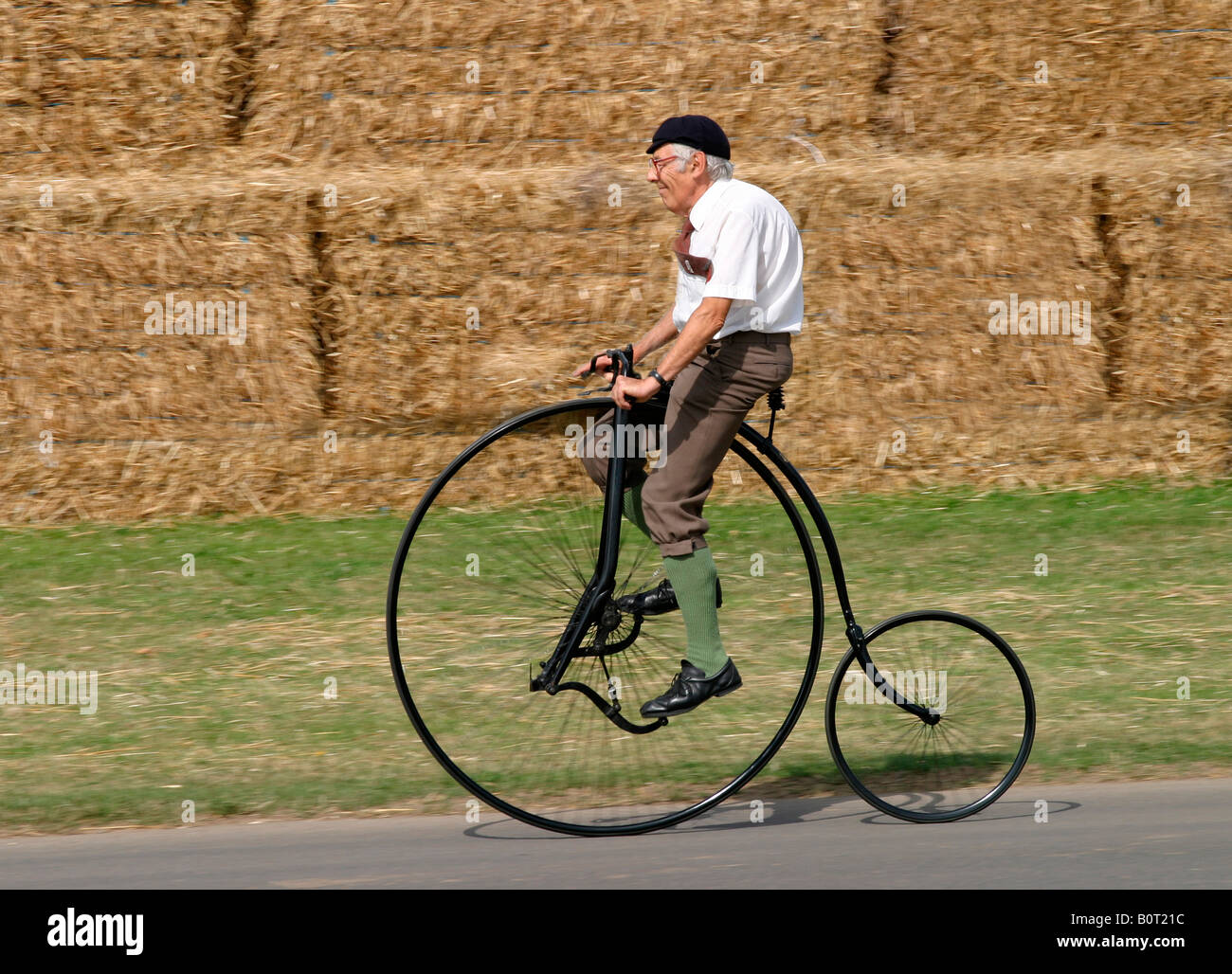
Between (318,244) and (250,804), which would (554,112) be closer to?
(318,244)

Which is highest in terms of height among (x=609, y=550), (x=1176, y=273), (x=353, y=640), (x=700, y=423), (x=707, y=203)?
(x=1176, y=273)

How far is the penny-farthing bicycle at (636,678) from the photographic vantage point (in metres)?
5.41

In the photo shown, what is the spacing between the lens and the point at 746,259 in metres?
5.09

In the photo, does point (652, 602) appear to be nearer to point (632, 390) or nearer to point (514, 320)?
point (632, 390)

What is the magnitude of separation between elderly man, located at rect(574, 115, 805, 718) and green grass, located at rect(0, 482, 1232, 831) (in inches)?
34.3

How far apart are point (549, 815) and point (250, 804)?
3.58 feet

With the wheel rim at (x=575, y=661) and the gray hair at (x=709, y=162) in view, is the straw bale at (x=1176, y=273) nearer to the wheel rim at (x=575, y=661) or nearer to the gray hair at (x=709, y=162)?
the wheel rim at (x=575, y=661)

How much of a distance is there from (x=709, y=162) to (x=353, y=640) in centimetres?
338

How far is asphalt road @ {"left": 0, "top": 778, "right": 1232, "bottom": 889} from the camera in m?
4.70

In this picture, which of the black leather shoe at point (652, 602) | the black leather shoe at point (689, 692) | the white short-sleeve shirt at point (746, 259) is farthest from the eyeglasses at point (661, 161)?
the black leather shoe at point (689, 692)

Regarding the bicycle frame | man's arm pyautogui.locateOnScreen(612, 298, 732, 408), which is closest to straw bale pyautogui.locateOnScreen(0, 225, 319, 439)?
the bicycle frame

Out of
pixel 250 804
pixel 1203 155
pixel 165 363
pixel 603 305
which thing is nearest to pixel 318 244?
pixel 165 363

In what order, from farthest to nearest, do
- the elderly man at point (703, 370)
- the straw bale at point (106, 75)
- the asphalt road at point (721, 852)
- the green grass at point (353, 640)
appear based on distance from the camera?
the straw bale at point (106, 75) < the green grass at point (353, 640) < the elderly man at point (703, 370) < the asphalt road at point (721, 852)

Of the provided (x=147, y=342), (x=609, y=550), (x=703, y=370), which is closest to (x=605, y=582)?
(x=609, y=550)
